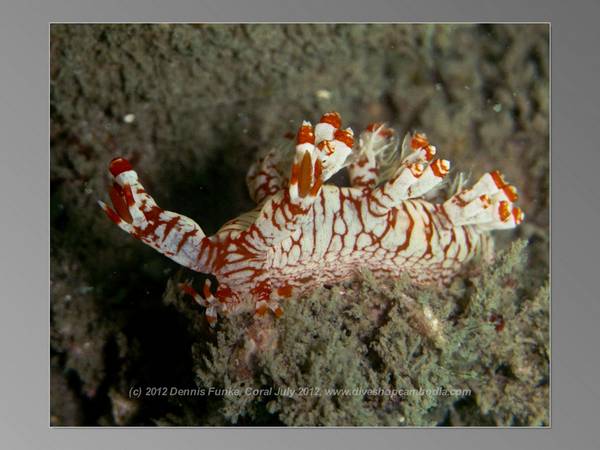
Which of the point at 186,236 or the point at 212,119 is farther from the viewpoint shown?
the point at 212,119

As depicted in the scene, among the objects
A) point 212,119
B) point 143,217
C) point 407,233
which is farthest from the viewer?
point 212,119

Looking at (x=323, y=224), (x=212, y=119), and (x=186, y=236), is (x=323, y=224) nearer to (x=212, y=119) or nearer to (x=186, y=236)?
(x=186, y=236)

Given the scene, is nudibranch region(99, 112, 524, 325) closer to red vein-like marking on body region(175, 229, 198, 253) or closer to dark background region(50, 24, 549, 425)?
red vein-like marking on body region(175, 229, 198, 253)

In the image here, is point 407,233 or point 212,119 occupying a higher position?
point 212,119

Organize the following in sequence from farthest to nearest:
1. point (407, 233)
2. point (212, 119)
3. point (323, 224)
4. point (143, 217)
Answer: point (212, 119)
point (407, 233)
point (323, 224)
point (143, 217)

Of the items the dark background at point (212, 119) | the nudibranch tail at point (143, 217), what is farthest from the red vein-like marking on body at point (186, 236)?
the dark background at point (212, 119)

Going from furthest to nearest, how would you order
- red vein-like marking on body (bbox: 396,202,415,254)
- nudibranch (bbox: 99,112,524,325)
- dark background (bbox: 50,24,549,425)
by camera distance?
dark background (bbox: 50,24,549,425) < red vein-like marking on body (bbox: 396,202,415,254) < nudibranch (bbox: 99,112,524,325)

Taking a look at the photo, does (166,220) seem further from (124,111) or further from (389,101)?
(389,101)

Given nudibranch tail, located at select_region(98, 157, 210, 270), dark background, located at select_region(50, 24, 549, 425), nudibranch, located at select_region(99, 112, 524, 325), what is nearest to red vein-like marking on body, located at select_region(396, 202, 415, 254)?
nudibranch, located at select_region(99, 112, 524, 325)

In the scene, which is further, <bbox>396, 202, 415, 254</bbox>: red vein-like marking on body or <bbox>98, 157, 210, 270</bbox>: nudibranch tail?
<bbox>396, 202, 415, 254</bbox>: red vein-like marking on body

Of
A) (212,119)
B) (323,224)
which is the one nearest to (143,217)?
(323,224)
